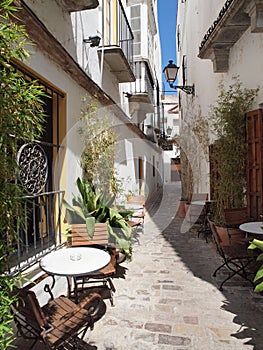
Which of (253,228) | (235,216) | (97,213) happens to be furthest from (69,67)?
(235,216)

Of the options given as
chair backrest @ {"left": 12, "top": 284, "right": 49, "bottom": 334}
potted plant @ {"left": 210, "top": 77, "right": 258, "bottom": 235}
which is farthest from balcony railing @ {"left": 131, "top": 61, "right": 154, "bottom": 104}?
chair backrest @ {"left": 12, "top": 284, "right": 49, "bottom": 334}

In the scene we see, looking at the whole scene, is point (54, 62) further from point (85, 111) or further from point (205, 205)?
point (205, 205)

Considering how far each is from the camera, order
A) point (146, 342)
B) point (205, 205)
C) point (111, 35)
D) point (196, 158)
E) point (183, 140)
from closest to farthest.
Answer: point (146, 342), point (111, 35), point (205, 205), point (196, 158), point (183, 140)

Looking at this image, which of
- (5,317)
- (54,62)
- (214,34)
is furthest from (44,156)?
(214,34)

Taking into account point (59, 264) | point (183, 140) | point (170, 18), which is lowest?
point (59, 264)

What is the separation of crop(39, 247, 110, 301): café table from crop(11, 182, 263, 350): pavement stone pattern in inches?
26.3

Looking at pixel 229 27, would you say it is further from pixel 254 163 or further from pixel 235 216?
pixel 235 216

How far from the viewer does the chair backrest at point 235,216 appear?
5.13 m

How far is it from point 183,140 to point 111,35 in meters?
4.22

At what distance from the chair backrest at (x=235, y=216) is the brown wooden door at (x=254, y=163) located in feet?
0.34

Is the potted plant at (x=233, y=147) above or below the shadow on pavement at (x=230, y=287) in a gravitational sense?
above

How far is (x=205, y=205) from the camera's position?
24.3ft

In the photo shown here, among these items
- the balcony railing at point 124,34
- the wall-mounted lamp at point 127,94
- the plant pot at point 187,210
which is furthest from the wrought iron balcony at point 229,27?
the plant pot at point 187,210

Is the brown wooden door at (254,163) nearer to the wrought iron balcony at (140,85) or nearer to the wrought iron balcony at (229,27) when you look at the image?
the wrought iron balcony at (229,27)
